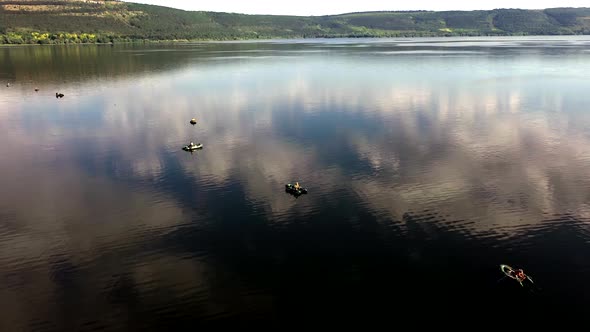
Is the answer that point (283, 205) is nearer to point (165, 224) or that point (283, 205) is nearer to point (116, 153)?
point (165, 224)

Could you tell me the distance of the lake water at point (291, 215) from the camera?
78.3 ft

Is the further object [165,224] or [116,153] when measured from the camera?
[116,153]

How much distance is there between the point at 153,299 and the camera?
24.2 m

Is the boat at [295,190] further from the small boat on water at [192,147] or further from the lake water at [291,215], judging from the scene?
the small boat on water at [192,147]

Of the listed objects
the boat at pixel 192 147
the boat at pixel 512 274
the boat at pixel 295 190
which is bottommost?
the boat at pixel 512 274

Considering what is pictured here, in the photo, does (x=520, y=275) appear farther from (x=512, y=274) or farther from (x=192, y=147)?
(x=192, y=147)

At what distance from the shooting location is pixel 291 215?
34.0 m

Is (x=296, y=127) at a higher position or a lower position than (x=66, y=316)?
higher

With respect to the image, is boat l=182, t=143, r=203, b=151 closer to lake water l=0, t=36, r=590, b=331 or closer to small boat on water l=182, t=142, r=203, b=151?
small boat on water l=182, t=142, r=203, b=151

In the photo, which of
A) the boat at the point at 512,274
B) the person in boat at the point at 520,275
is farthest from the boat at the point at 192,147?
the person in boat at the point at 520,275

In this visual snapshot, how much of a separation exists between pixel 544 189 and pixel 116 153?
1850 inches

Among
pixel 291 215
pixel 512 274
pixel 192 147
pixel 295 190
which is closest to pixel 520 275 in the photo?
pixel 512 274

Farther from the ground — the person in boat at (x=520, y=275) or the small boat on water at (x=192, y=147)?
the small boat on water at (x=192, y=147)

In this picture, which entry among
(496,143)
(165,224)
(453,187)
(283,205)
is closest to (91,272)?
(165,224)
